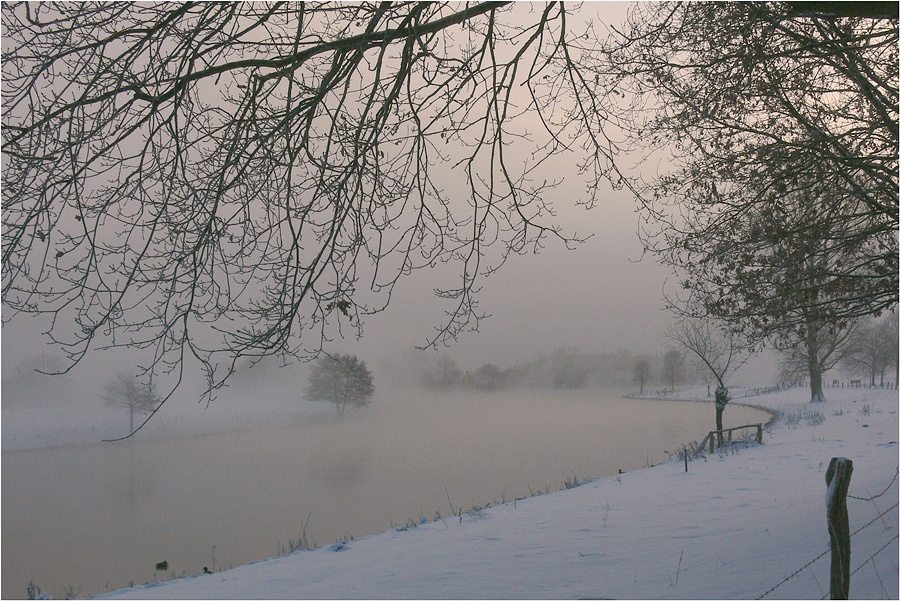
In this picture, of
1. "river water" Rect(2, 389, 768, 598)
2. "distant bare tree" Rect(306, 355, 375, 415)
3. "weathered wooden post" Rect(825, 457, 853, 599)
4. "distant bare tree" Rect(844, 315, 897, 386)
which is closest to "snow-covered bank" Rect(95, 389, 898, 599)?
"weathered wooden post" Rect(825, 457, 853, 599)

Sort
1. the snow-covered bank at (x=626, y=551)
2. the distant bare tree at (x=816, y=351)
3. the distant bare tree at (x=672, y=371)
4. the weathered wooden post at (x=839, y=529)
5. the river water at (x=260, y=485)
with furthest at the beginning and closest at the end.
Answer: the distant bare tree at (x=672, y=371) < the river water at (x=260, y=485) < the distant bare tree at (x=816, y=351) < the snow-covered bank at (x=626, y=551) < the weathered wooden post at (x=839, y=529)

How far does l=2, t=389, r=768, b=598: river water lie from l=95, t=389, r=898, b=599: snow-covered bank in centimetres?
364

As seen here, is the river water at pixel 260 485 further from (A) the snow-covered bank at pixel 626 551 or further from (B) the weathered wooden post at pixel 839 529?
(B) the weathered wooden post at pixel 839 529

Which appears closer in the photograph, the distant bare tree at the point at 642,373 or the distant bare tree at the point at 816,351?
the distant bare tree at the point at 816,351

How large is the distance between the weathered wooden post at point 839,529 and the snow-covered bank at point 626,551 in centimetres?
63

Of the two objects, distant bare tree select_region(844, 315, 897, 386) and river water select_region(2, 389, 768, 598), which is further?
distant bare tree select_region(844, 315, 897, 386)

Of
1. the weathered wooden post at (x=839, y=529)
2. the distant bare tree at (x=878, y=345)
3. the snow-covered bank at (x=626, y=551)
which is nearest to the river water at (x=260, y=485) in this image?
the snow-covered bank at (x=626, y=551)

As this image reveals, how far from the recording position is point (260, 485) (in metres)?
23.5

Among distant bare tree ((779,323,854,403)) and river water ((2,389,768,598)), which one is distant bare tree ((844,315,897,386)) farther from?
river water ((2,389,768,598))

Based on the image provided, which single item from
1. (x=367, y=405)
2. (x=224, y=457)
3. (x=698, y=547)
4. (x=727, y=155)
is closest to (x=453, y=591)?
(x=698, y=547)

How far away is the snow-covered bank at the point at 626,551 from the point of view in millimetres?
→ 6031

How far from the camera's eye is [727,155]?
26.4 feet

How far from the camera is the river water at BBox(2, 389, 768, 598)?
1524cm

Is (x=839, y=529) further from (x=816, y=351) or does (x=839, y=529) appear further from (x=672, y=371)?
(x=672, y=371)
